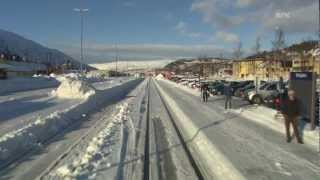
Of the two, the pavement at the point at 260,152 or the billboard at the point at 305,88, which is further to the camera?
the billboard at the point at 305,88

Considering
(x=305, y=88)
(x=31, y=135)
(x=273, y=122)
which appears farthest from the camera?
(x=273, y=122)

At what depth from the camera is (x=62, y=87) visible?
42281 millimetres

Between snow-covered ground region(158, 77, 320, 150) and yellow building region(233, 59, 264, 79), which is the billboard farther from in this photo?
yellow building region(233, 59, 264, 79)

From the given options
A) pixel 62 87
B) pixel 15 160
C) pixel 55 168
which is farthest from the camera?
pixel 62 87

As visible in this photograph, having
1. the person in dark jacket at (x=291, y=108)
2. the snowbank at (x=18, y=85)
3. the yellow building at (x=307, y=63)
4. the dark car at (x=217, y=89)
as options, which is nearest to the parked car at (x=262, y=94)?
the dark car at (x=217, y=89)

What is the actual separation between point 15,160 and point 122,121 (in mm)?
10317

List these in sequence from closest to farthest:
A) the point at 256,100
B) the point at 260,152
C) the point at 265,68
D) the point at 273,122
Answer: the point at 260,152
the point at 273,122
the point at 256,100
the point at 265,68

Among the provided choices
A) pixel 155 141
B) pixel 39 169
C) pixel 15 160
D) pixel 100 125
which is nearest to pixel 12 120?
pixel 100 125

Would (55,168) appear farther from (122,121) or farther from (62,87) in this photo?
(62,87)

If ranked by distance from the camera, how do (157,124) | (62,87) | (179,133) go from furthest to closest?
(62,87) → (157,124) → (179,133)

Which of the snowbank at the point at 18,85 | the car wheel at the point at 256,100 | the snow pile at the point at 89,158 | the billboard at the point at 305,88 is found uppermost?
the billboard at the point at 305,88

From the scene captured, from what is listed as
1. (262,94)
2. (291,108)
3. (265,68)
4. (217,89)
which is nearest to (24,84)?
(217,89)

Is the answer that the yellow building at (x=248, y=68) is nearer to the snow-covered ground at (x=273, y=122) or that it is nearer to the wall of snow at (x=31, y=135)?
the snow-covered ground at (x=273, y=122)

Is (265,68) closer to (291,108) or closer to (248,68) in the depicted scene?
(248,68)
